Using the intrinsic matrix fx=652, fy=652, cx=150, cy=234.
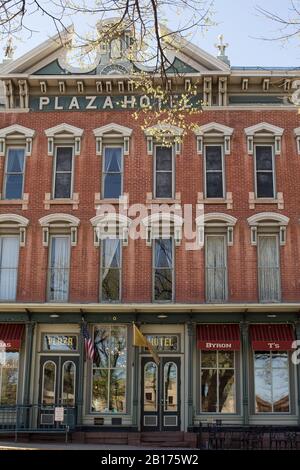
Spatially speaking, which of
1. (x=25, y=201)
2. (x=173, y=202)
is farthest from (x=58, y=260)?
(x=173, y=202)

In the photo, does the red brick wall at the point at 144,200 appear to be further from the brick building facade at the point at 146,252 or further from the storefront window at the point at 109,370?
the storefront window at the point at 109,370

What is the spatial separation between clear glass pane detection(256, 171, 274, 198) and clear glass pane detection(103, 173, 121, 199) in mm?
4972

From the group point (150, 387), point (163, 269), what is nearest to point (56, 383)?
point (150, 387)

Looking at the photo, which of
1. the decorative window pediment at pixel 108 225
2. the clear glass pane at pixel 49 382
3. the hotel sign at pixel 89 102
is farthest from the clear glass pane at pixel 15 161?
the clear glass pane at pixel 49 382

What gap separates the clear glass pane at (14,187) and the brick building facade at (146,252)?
0.04 m

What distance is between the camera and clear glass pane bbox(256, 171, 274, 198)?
2311cm

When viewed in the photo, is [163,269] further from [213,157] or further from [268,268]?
[213,157]

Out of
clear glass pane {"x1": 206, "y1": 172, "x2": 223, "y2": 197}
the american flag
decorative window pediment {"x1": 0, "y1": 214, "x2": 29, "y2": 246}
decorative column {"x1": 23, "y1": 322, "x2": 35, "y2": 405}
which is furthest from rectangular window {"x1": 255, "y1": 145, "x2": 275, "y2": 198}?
decorative column {"x1": 23, "y1": 322, "x2": 35, "y2": 405}

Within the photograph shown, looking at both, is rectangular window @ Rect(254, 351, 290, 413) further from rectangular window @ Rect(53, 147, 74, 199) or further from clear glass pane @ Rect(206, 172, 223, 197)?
rectangular window @ Rect(53, 147, 74, 199)

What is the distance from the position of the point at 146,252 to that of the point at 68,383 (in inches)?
202

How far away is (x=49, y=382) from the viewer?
71.8ft

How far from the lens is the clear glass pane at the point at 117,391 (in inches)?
844
